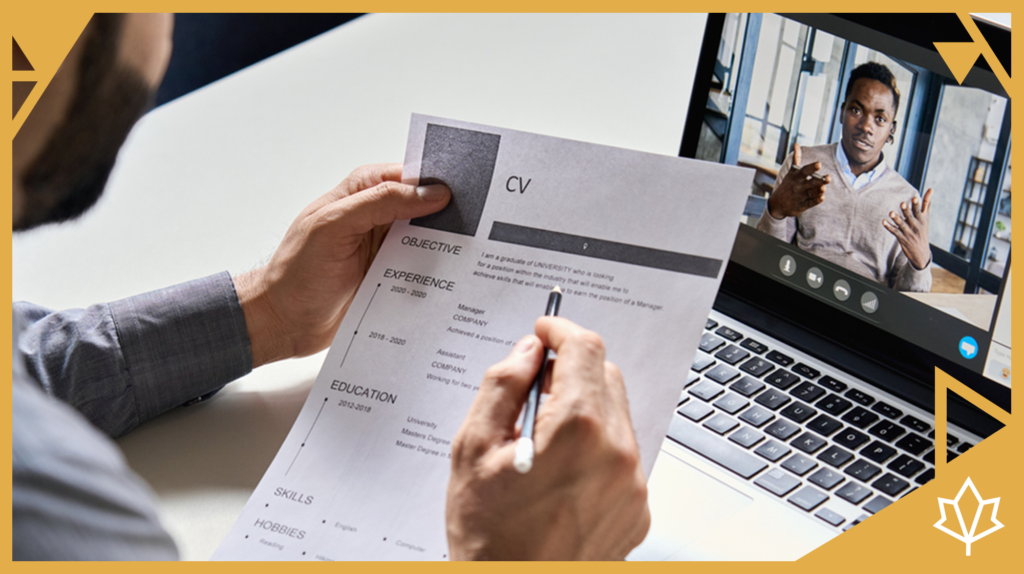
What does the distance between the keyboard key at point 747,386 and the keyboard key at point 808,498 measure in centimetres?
12

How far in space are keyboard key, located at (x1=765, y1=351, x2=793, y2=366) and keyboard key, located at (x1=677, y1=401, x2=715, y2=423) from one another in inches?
4.1

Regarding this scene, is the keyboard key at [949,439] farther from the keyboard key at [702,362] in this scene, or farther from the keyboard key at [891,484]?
the keyboard key at [702,362]

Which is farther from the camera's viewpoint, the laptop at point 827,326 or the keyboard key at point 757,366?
the keyboard key at point 757,366

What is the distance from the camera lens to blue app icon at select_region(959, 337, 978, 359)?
2.30 ft

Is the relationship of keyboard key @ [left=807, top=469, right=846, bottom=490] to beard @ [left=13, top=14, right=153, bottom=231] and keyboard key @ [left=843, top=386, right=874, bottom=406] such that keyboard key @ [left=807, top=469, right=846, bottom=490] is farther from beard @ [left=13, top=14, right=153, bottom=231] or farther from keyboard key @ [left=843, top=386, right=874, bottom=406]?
beard @ [left=13, top=14, right=153, bottom=231]

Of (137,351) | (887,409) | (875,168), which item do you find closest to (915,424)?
(887,409)

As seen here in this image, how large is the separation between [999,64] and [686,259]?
32 cm

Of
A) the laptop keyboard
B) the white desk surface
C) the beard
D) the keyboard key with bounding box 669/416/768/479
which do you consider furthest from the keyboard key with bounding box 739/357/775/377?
the beard

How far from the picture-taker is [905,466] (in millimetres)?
680

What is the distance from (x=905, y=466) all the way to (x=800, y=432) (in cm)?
9

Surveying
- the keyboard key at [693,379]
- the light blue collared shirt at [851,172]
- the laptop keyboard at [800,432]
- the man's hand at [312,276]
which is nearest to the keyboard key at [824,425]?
the laptop keyboard at [800,432]

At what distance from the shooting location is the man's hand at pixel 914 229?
2.34 feet

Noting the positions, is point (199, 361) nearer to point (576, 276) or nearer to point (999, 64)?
point (576, 276)

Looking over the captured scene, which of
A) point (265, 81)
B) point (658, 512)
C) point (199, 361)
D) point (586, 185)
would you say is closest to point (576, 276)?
point (586, 185)
